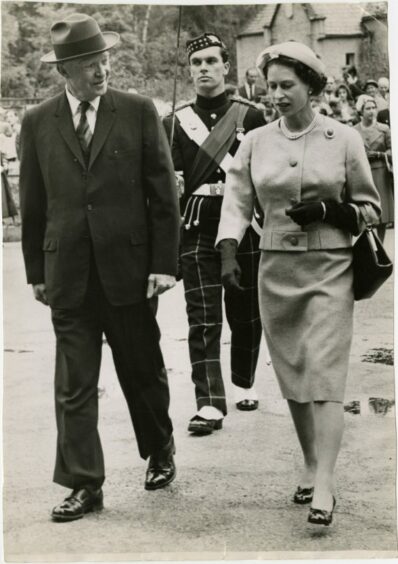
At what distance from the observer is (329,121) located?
15.1 feet

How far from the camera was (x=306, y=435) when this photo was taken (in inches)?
185

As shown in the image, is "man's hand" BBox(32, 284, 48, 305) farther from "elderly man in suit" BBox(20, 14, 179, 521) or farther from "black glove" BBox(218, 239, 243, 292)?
Result: "black glove" BBox(218, 239, 243, 292)

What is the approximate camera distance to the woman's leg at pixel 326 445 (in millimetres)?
4324

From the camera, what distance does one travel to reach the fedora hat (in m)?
4.64

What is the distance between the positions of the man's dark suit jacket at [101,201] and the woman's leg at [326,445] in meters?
0.96

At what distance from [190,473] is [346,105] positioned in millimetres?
2254

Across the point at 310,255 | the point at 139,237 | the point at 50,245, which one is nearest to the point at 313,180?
the point at 310,255

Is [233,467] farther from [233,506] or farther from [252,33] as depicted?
[252,33]

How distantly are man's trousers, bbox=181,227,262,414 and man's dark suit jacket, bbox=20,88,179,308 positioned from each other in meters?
1.00

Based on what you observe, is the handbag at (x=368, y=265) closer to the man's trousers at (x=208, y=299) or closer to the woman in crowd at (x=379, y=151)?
the woman in crowd at (x=379, y=151)

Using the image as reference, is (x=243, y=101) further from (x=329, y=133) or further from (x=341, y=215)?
(x=341, y=215)

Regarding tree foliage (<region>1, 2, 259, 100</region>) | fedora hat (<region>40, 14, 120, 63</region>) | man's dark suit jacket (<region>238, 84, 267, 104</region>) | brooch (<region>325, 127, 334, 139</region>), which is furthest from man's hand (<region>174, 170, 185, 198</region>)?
brooch (<region>325, 127, 334, 139</region>)

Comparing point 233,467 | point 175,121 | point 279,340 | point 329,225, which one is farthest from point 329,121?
point 233,467

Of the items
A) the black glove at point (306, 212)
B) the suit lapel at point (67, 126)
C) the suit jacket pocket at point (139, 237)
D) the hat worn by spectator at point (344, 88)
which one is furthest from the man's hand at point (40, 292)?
the hat worn by spectator at point (344, 88)
